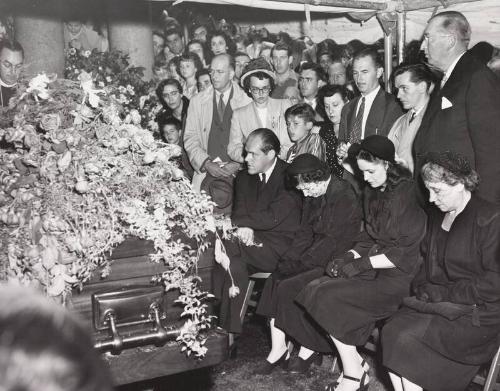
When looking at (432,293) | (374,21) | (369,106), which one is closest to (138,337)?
(432,293)

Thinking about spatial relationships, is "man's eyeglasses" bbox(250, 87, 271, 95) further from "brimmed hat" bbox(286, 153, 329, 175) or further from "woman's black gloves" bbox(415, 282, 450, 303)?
"woman's black gloves" bbox(415, 282, 450, 303)

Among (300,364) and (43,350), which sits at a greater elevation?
(43,350)

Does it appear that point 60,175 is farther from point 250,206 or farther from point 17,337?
point 250,206

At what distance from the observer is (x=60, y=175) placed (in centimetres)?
231

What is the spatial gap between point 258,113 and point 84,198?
12.0 ft

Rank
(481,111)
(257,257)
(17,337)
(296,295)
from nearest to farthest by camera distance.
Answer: (17,337)
(481,111)
(296,295)
(257,257)

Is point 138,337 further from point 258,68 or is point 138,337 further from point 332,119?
point 258,68

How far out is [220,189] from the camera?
18.3ft

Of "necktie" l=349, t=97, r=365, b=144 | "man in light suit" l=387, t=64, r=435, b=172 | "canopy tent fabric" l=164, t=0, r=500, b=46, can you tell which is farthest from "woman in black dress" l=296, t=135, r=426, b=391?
"canopy tent fabric" l=164, t=0, r=500, b=46

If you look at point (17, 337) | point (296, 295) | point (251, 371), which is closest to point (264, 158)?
point (296, 295)

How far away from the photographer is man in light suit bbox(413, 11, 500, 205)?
12.4ft

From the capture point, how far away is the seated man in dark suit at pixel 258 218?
168 inches

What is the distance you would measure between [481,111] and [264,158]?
5.59 ft

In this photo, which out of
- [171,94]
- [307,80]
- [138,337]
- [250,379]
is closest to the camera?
[138,337]
